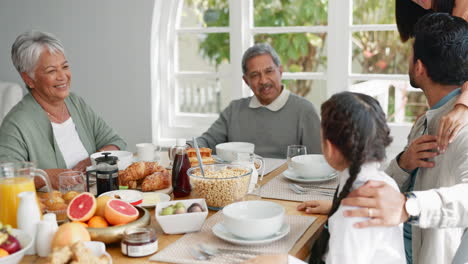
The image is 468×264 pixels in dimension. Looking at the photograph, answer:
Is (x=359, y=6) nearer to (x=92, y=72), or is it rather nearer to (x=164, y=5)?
(x=164, y=5)

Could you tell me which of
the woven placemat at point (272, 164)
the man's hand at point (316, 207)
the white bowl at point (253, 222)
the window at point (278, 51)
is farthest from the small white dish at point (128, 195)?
the window at point (278, 51)

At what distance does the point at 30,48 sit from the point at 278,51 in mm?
1884

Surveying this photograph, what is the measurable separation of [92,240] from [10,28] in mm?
3426

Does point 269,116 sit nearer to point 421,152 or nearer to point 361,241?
point 421,152

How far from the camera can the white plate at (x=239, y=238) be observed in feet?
4.81

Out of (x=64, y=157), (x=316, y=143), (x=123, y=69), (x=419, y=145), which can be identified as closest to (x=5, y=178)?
(x=64, y=157)

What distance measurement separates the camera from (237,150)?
92.8 inches

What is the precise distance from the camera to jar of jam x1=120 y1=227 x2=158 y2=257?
1418 mm

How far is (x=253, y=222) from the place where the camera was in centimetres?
145

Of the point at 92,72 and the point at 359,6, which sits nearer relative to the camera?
the point at 359,6

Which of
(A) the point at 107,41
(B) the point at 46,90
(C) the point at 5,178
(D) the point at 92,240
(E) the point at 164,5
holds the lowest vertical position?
(D) the point at 92,240

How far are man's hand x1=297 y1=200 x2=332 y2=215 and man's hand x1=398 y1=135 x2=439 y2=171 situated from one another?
341 mm

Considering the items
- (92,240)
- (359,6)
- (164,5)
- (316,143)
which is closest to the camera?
(92,240)

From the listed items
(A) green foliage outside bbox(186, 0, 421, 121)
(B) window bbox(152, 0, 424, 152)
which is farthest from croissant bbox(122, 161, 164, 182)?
(A) green foliage outside bbox(186, 0, 421, 121)
